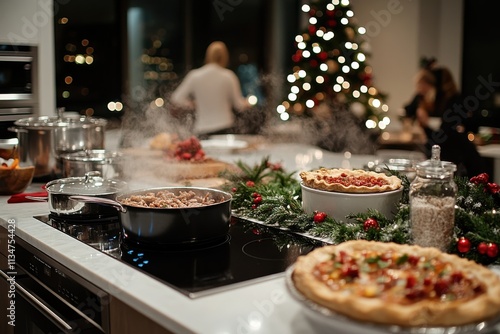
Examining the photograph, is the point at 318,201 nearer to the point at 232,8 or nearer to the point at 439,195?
the point at 439,195

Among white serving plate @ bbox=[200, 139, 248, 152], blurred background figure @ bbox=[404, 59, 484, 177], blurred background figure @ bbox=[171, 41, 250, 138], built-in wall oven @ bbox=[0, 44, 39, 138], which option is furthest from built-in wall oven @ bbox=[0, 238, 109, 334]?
blurred background figure @ bbox=[171, 41, 250, 138]

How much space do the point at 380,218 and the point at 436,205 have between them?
0.73 feet

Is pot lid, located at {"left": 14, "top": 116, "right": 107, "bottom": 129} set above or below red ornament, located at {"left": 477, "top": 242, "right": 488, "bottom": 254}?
above

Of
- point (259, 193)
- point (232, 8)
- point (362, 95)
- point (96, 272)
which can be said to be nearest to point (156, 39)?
point (232, 8)

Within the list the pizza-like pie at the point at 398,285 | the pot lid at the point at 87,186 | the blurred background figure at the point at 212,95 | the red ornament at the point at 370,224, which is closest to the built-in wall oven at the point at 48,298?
the pot lid at the point at 87,186

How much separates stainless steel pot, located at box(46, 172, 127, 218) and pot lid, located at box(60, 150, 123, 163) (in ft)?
0.82

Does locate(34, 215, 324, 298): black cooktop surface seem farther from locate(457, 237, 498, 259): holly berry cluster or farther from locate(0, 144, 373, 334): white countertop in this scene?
locate(457, 237, 498, 259): holly berry cluster

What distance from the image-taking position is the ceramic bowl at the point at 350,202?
72.6 inches

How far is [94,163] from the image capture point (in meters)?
2.49

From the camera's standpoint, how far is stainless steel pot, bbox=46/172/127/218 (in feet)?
6.87

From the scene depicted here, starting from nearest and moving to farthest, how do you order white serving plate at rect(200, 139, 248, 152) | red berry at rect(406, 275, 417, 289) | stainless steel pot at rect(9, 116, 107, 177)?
red berry at rect(406, 275, 417, 289) < stainless steel pot at rect(9, 116, 107, 177) < white serving plate at rect(200, 139, 248, 152)

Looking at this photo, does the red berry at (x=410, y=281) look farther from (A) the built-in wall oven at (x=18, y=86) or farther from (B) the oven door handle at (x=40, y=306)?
(A) the built-in wall oven at (x=18, y=86)

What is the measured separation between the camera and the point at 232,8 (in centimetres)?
822

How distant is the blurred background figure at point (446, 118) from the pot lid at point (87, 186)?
2535 millimetres
